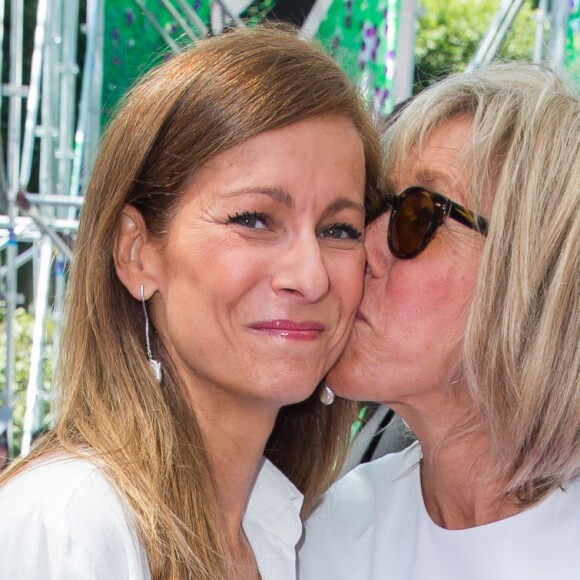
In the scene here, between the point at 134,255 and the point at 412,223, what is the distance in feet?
2.08

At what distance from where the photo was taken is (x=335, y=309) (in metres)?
1.89

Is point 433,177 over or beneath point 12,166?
over

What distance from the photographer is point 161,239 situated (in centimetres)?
180

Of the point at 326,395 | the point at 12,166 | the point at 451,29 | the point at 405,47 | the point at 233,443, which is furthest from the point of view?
the point at 451,29

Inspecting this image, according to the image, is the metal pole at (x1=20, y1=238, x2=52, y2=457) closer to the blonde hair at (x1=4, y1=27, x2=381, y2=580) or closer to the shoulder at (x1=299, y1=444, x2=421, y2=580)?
the shoulder at (x1=299, y1=444, x2=421, y2=580)

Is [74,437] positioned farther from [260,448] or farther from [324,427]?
[324,427]

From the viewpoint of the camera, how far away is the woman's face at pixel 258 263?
1728 millimetres

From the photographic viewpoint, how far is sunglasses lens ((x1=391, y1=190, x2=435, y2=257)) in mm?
2031

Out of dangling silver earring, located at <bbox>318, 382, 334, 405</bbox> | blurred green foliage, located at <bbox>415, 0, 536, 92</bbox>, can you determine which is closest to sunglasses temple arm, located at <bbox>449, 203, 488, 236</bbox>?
dangling silver earring, located at <bbox>318, 382, 334, 405</bbox>

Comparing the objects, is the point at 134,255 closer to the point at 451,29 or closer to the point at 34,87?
the point at 34,87

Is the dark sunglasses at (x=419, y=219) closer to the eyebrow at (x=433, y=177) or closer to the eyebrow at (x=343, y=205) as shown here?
the eyebrow at (x=433, y=177)

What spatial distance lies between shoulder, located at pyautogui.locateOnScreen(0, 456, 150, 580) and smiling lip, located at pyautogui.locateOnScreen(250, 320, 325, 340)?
0.43 meters

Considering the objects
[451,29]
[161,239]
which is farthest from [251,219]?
[451,29]

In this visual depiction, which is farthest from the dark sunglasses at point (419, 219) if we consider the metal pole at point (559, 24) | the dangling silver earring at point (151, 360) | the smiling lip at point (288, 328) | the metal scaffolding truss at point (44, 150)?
the metal pole at point (559, 24)
